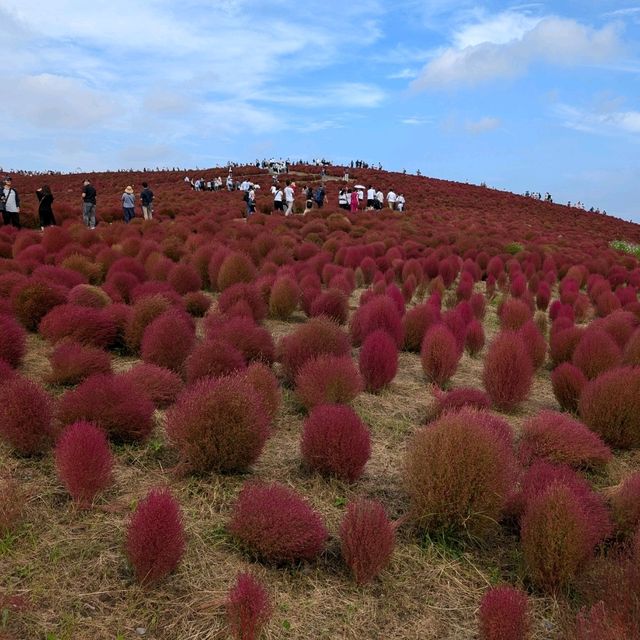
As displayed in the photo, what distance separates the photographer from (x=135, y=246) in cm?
1028

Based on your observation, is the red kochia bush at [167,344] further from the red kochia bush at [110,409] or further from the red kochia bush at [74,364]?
the red kochia bush at [110,409]

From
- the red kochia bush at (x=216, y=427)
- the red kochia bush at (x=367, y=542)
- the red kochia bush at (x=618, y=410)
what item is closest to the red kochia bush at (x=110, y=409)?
the red kochia bush at (x=216, y=427)

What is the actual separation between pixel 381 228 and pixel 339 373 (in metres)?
14.1

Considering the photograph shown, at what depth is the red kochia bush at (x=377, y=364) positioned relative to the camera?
17.7 ft

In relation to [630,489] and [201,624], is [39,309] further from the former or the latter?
[630,489]

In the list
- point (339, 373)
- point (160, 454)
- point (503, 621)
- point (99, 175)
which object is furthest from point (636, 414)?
point (99, 175)

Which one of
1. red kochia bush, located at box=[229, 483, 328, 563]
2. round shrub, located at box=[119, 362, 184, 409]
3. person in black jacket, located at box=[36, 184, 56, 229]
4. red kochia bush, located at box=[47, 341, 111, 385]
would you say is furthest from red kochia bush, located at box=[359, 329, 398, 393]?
person in black jacket, located at box=[36, 184, 56, 229]

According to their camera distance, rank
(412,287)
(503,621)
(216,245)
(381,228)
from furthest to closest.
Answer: (381,228) → (216,245) → (412,287) → (503,621)

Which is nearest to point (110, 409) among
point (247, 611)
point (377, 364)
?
point (247, 611)

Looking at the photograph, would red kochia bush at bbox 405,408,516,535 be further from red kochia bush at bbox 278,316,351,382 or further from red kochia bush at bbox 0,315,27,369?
red kochia bush at bbox 0,315,27,369

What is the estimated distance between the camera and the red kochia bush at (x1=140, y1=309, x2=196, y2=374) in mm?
5113

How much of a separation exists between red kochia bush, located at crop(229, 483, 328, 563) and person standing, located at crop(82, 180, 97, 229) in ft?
43.1

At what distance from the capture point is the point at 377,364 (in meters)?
5.41

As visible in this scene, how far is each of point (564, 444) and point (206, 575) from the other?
8.65 feet
